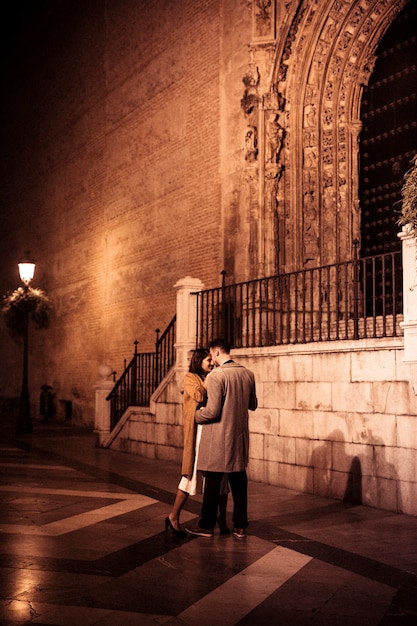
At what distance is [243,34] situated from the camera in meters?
14.5

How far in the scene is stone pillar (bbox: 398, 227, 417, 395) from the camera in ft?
25.4

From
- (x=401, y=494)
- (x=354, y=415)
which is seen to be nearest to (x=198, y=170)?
(x=354, y=415)

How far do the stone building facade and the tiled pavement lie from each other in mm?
1926

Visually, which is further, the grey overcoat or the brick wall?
the brick wall

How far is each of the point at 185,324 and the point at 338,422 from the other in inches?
169

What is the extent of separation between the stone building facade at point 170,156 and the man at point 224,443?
90.3 inches

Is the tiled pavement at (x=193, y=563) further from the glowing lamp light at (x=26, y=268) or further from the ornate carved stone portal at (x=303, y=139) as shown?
the glowing lamp light at (x=26, y=268)

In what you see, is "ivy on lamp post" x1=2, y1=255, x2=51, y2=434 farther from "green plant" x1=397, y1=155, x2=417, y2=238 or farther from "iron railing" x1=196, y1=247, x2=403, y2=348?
"green plant" x1=397, y1=155, x2=417, y2=238

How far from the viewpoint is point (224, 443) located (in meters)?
6.48

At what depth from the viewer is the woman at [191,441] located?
6570mm

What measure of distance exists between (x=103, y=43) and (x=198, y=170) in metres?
7.18

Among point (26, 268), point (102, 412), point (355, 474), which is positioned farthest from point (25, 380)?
point (355, 474)

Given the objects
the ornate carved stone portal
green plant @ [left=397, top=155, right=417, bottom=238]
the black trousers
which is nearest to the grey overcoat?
the black trousers

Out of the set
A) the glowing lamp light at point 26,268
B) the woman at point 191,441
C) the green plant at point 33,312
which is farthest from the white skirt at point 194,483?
the green plant at point 33,312
